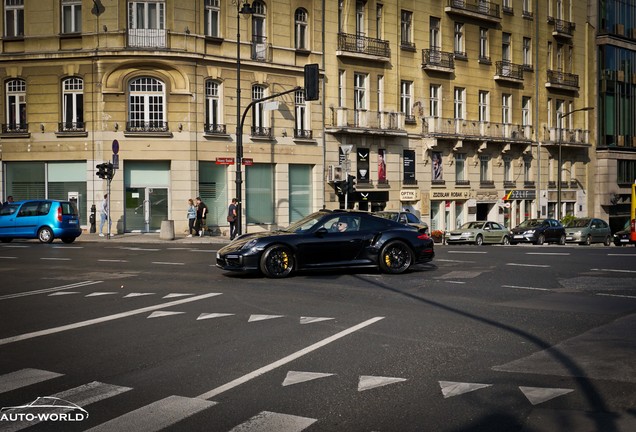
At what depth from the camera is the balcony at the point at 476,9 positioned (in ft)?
157

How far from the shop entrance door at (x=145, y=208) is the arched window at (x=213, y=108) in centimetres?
368

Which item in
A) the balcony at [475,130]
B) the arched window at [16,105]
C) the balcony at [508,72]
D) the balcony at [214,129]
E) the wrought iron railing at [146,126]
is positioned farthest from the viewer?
the balcony at [508,72]

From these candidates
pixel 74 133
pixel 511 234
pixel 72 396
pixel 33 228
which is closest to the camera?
pixel 72 396

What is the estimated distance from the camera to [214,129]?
1483 inches

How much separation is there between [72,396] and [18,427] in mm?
976

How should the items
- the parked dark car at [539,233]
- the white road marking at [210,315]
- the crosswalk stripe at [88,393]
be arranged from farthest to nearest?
the parked dark car at [539,233] → the white road marking at [210,315] → the crosswalk stripe at [88,393]

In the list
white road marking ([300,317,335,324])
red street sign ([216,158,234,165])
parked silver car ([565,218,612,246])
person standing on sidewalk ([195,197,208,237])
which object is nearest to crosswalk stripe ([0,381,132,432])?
white road marking ([300,317,335,324])

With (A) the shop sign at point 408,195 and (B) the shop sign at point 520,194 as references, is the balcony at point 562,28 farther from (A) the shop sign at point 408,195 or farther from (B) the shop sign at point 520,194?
(A) the shop sign at point 408,195

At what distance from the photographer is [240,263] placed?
15969 millimetres

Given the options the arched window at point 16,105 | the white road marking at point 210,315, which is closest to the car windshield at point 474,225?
the arched window at point 16,105

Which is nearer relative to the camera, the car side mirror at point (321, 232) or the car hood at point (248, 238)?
the car hood at point (248, 238)

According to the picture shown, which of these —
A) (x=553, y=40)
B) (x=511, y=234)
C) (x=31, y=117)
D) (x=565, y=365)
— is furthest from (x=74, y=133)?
(x=553, y=40)

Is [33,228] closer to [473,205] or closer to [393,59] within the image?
[393,59]

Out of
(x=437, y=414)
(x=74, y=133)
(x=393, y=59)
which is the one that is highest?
(x=393, y=59)
